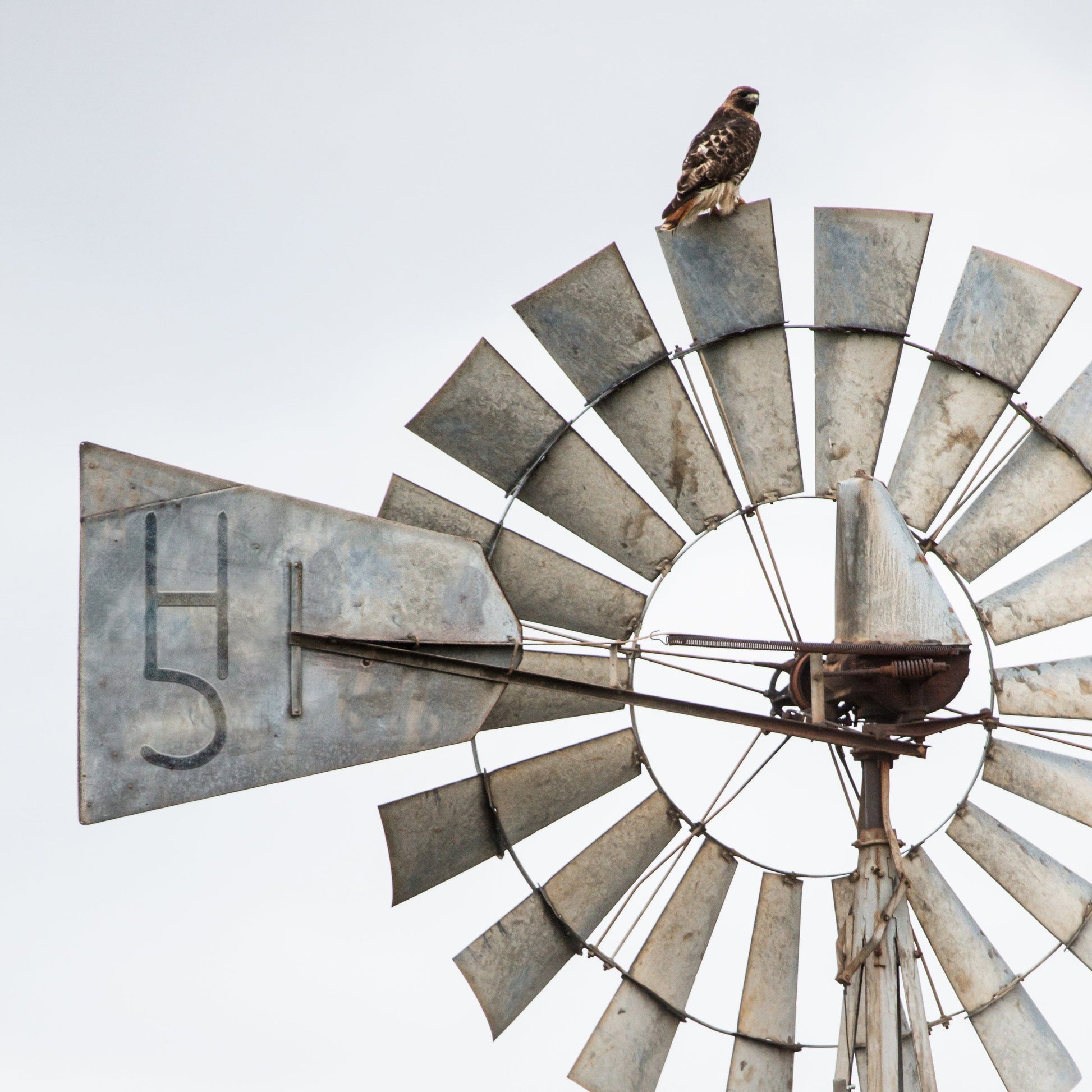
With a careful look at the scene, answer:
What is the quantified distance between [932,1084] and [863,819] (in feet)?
3.98

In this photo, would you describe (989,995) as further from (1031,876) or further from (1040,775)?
(1040,775)

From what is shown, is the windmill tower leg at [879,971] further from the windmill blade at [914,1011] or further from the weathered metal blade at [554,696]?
the weathered metal blade at [554,696]

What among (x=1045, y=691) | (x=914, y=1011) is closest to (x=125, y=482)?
(x=914, y=1011)

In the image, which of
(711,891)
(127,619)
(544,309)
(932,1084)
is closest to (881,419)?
(544,309)

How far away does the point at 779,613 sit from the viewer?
9.12 meters

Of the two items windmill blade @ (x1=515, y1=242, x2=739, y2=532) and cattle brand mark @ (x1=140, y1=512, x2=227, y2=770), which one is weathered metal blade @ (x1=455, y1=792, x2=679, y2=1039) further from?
cattle brand mark @ (x1=140, y1=512, x2=227, y2=770)

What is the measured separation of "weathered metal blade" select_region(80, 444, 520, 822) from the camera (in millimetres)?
7559

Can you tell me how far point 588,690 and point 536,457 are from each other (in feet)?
4.71

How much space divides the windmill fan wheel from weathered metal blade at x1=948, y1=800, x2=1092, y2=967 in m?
0.01

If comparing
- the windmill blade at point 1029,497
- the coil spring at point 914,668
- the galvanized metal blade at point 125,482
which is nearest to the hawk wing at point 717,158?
the windmill blade at point 1029,497

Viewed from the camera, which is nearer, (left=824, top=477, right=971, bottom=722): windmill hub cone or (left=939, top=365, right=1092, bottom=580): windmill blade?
(left=824, top=477, right=971, bottom=722): windmill hub cone

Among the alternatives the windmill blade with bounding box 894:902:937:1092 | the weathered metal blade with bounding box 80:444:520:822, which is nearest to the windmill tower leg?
the windmill blade with bounding box 894:902:937:1092

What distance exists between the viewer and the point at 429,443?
914 centimetres

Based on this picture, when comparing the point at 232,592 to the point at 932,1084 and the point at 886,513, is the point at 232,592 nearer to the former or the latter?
the point at 886,513
